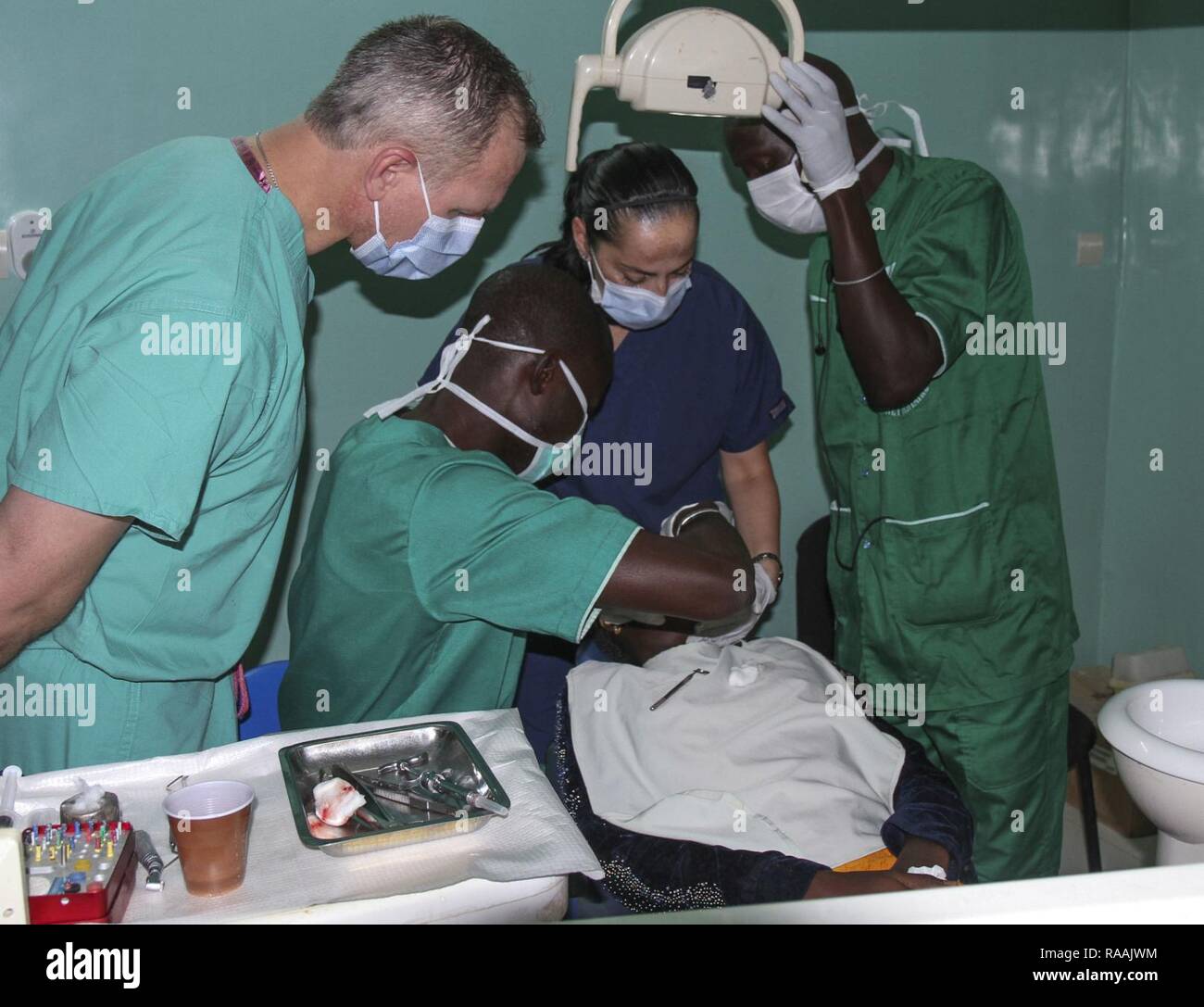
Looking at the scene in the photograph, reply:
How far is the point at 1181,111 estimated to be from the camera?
2.81 meters

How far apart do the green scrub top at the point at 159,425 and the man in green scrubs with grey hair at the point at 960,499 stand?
101 cm

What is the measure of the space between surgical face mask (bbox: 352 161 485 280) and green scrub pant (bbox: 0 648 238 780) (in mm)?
617

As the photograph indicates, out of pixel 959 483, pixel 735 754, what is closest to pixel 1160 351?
pixel 959 483

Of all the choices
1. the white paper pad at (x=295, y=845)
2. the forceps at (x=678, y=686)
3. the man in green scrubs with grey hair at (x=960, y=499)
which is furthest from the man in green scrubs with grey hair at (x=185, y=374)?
the man in green scrubs with grey hair at (x=960, y=499)

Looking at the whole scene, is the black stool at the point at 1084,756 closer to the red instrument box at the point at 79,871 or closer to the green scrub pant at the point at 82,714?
the green scrub pant at the point at 82,714

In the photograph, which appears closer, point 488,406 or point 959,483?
point 488,406

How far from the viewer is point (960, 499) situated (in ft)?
6.47

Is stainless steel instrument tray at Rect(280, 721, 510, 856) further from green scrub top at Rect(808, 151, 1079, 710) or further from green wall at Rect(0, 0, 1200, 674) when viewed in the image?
green wall at Rect(0, 0, 1200, 674)

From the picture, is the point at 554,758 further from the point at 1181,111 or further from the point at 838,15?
the point at 1181,111

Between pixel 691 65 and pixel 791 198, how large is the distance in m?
Answer: 0.36

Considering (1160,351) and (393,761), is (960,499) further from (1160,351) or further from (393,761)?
(1160,351)
